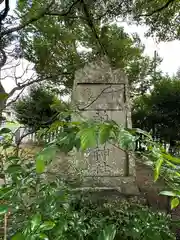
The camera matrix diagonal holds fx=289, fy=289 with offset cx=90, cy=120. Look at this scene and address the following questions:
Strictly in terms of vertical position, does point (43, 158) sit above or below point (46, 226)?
above

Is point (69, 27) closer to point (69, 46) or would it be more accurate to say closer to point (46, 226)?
point (69, 46)

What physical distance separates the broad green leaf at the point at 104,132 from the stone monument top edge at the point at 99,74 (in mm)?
2458

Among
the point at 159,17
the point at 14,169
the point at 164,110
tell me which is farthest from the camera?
the point at 164,110

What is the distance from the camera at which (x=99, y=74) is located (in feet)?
9.70

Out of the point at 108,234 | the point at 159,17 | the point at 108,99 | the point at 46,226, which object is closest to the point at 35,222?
the point at 46,226

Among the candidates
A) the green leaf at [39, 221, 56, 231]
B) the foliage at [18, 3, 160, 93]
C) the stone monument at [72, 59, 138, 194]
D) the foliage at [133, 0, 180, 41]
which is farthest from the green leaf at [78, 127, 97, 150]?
the foliage at [133, 0, 180, 41]

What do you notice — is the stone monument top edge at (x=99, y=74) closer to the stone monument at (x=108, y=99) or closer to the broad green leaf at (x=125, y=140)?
the stone monument at (x=108, y=99)

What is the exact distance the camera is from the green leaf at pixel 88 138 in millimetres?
477

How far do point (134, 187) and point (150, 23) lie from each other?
268cm

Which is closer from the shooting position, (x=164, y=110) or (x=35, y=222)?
(x=35, y=222)

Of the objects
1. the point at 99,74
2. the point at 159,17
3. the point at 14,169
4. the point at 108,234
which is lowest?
the point at 108,234

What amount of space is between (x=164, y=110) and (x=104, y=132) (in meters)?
6.95

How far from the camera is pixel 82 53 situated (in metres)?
5.70

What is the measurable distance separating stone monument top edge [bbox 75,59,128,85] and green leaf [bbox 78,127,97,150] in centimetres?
248
